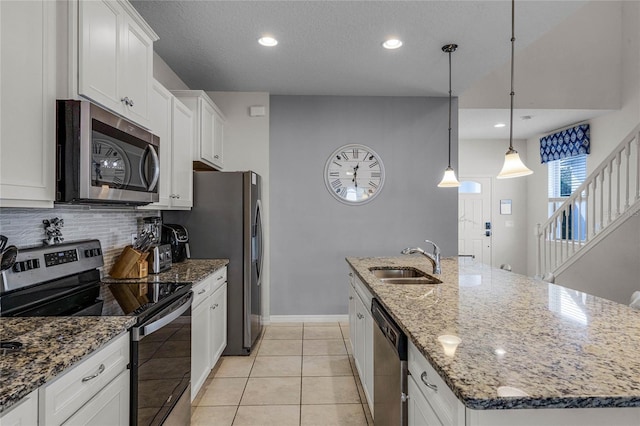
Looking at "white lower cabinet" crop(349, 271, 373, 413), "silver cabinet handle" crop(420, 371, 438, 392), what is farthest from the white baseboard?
"silver cabinet handle" crop(420, 371, 438, 392)

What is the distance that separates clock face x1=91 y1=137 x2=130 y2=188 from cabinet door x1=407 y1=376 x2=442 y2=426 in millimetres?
1562

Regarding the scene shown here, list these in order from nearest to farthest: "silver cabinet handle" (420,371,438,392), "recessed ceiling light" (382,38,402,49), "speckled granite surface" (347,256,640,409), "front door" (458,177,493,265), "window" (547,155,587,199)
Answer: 1. "speckled granite surface" (347,256,640,409)
2. "silver cabinet handle" (420,371,438,392)
3. "recessed ceiling light" (382,38,402,49)
4. "window" (547,155,587,199)
5. "front door" (458,177,493,265)

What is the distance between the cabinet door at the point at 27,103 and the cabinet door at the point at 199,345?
1201 mm

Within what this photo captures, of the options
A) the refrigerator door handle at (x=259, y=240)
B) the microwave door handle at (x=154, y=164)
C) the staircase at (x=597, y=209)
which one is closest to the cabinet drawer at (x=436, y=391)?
the microwave door handle at (x=154, y=164)

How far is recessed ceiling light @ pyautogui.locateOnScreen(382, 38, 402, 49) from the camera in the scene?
288cm

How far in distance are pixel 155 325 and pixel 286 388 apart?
1.42 m

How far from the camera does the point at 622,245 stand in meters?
3.99

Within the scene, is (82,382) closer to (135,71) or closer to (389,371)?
(389,371)

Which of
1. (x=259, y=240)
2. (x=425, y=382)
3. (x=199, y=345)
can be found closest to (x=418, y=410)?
(x=425, y=382)

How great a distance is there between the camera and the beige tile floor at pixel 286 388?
2.31 meters

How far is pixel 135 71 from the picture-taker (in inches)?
80.6

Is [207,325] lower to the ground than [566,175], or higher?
lower

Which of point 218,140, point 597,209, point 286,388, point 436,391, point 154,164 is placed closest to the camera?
point 436,391

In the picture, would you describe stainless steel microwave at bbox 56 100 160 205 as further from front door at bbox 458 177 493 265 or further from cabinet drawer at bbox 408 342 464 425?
front door at bbox 458 177 493 265
